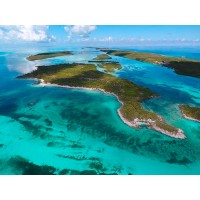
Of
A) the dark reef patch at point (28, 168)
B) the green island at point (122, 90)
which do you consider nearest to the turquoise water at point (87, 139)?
the dark reef patch at point (28, 168)

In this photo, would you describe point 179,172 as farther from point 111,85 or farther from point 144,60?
point 144,60

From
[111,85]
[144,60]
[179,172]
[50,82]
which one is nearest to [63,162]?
[179,172]

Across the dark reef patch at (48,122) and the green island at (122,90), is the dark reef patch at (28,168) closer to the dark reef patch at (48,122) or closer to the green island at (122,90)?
the dark reef patch at (48,122)

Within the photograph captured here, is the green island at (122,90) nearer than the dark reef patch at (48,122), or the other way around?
the green island at (122,90)

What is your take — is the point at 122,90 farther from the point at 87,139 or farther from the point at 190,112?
the point at 87,139

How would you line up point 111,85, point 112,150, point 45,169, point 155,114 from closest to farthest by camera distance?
point 45,169 < point 112,150 < point 155,114 < point 111,85

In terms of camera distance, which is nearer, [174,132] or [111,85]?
[174,132]
